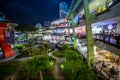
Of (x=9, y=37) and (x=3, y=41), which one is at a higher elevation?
(x=9, y=37)

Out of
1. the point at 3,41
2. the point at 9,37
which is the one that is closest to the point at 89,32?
the point at 3,41

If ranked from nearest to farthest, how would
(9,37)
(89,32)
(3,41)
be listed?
1. (89,32)
2. (3,41)
3. (9,37)

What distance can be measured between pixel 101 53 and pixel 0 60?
20197 millimetres

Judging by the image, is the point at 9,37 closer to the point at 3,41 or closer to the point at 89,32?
the point at 3,41

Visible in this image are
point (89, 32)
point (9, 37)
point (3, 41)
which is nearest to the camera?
point (89, 32)

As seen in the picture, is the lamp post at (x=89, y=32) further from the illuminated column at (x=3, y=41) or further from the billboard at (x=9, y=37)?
the billboard at (x=9, y=37)

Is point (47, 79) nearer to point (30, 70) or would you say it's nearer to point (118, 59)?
point (30, 70)

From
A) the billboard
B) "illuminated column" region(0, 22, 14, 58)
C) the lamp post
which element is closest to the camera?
the lamp post

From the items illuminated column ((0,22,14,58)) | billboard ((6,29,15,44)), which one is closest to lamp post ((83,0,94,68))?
illuminated column ((0,22,14,58))

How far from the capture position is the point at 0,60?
29.2m

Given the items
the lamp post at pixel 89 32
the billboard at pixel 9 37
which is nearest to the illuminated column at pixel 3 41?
the billboard at pixel 9 37

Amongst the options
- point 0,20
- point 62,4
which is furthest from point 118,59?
point 62,4

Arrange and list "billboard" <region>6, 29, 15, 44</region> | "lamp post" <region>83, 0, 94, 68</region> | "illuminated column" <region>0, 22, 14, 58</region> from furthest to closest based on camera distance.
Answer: "billboard" <region>6, 29, 15, 44</region>
"illuminated column" <region>0, 22, 14, 58</region>
"lamp post" <region>83, 0, 94, 68</region>

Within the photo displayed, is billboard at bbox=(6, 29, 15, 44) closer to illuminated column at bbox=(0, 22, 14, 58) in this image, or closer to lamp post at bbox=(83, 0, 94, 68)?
illuminated column at bbox=(0, 22, 14, 58)
